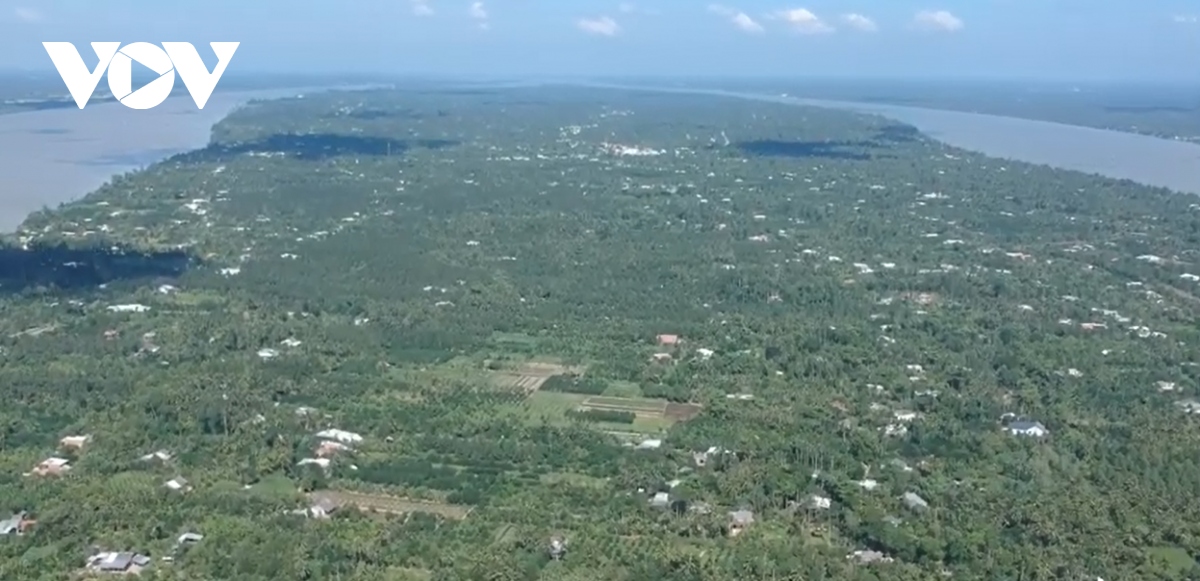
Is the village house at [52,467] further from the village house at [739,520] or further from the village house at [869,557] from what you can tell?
the village house at [869,557]

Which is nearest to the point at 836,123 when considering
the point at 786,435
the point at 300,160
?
the point at 300,160

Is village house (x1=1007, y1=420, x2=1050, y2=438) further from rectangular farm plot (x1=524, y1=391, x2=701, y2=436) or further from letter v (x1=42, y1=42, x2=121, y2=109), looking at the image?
letter v (x1=42, y1=42, x2=121, y2=109)

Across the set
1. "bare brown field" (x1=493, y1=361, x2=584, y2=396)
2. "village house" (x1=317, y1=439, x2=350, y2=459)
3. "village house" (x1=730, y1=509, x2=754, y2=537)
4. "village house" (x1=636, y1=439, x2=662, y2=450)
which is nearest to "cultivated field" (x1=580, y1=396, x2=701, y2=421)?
"bare brown field" (x1=493, y1=361, x2=584, y2=396)

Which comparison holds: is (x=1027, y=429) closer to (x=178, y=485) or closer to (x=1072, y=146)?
(x=178, y=485)

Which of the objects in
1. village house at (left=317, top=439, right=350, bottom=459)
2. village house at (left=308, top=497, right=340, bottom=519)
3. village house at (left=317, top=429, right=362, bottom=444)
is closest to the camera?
village house at (left=308, top=497, right=340, bottom=519)

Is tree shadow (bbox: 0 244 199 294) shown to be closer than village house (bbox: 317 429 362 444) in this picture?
No

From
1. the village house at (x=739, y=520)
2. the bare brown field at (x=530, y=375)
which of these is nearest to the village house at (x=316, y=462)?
the bare brown field at (x=530, y=375)
